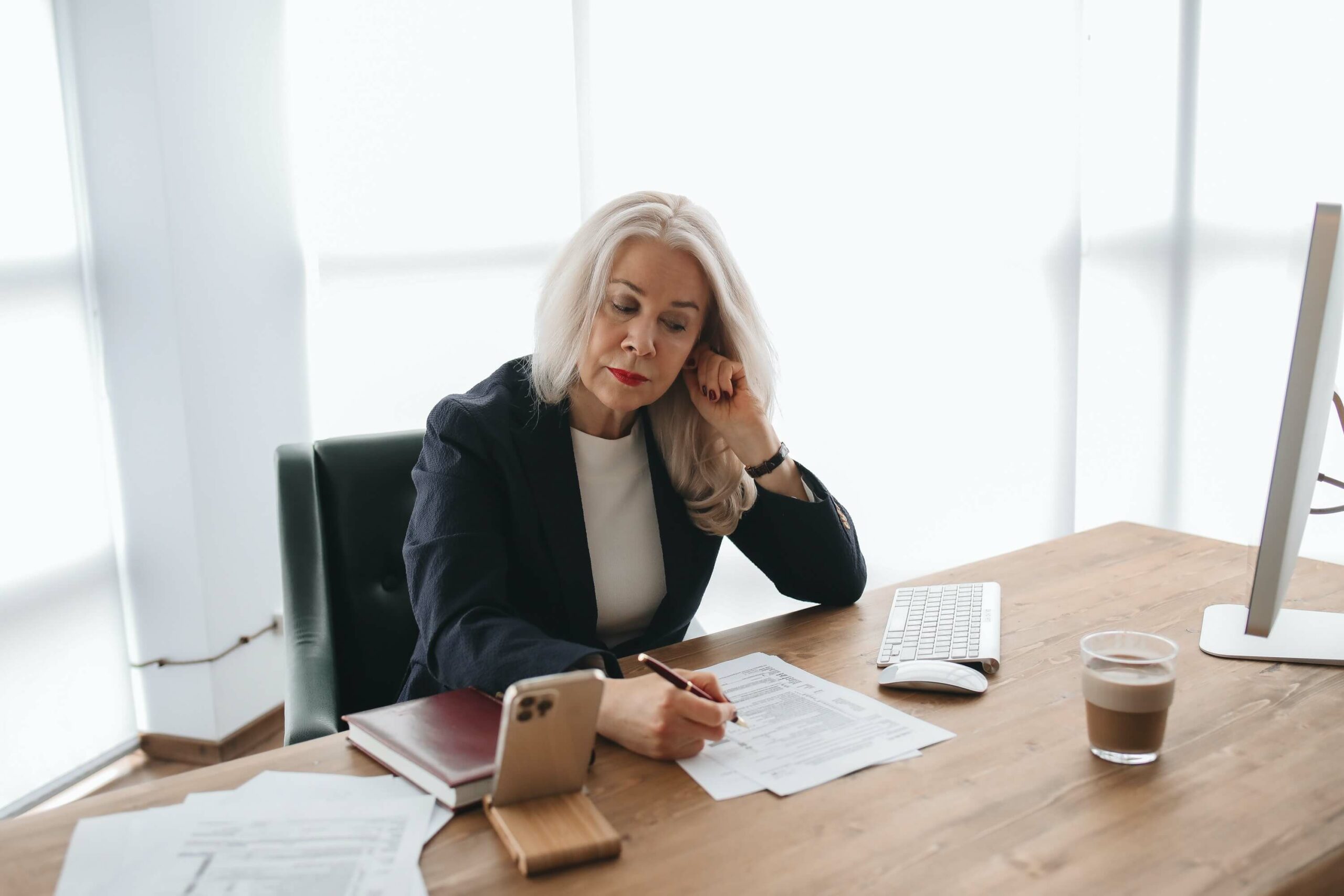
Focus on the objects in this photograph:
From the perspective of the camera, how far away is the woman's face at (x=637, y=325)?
1.58 metres

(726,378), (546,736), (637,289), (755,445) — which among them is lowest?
(546,736)

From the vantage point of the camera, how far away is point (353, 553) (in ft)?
5.59

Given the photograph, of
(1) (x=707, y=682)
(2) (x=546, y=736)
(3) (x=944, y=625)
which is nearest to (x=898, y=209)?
(3) (x=944, y=625)

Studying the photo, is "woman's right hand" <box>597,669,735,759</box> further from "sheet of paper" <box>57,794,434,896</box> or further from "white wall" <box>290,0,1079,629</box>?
"white wall" <box>290,0,1079,629</box>

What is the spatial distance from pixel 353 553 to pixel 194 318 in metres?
1.29

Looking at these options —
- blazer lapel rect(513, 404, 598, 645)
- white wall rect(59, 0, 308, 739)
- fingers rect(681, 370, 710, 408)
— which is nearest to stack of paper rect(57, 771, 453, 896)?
blazer lapel rect(513, 404, 598, 645)

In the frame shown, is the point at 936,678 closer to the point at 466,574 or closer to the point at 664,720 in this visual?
the point at 664,720

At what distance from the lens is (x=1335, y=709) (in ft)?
3.85

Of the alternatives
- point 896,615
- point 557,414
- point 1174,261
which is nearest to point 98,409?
point 557,414

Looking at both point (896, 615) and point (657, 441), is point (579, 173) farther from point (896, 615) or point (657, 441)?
point (896, 615)

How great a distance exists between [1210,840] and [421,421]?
2549mm

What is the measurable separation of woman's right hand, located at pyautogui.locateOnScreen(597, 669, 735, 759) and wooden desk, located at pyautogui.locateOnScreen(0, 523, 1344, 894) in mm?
20

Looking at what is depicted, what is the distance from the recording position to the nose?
156 cm

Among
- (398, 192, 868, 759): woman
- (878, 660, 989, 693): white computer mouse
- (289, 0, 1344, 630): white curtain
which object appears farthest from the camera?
(289, 0, 1344, 630): white curtain
